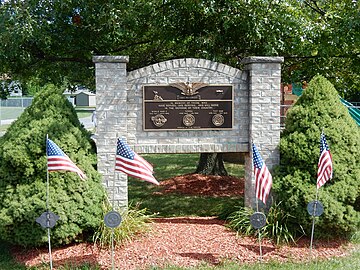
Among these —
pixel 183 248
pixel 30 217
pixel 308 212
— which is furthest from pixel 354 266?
pixel 30 217

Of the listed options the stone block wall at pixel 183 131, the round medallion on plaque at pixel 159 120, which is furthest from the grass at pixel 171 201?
the round medallion on plaque at pixel 159 120

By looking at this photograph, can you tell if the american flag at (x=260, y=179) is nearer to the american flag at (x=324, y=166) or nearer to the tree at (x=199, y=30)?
the american flag at (x=324, y=166)

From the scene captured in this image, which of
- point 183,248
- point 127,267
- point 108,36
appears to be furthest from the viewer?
point 108,36

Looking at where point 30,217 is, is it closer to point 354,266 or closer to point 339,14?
point 354,266

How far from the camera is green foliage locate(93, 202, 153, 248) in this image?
22.7 ft

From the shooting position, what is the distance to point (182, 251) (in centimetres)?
690

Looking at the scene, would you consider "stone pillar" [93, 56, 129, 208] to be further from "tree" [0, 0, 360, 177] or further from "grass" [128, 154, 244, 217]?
"tree" [0, 0, 360, 177]

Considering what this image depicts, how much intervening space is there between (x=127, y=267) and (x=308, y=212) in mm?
2678

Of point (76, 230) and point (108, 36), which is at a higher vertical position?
point (108, 36)

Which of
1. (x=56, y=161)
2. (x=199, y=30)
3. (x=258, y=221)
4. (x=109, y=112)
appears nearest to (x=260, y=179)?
(x=258, y=221)

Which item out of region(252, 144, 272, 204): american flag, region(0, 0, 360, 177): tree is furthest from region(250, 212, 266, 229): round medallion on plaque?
region(0, 0, 360, 177): tree

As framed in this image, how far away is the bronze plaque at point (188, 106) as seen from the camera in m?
7.88

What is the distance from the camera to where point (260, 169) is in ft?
22.1

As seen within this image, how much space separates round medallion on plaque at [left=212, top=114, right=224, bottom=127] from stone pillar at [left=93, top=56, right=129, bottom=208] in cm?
151
